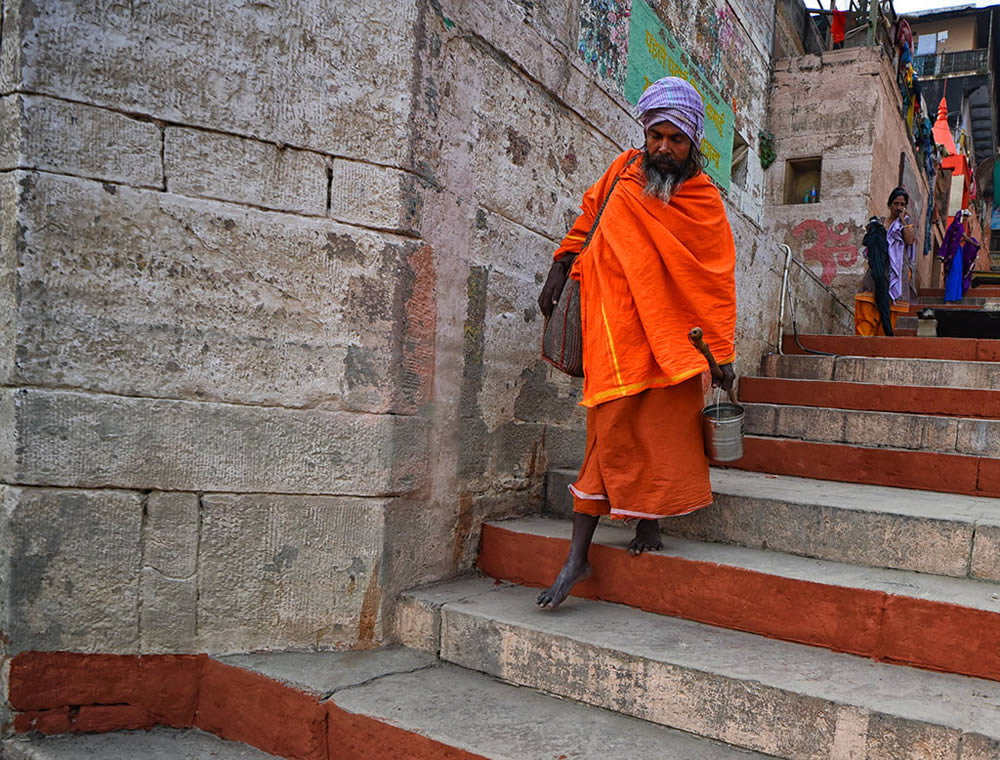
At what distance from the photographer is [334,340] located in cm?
280

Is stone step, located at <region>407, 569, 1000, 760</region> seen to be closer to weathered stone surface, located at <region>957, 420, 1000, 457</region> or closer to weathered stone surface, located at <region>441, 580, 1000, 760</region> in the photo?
weathered stone surface, located at <region>441, 580, 1000, 760</region>

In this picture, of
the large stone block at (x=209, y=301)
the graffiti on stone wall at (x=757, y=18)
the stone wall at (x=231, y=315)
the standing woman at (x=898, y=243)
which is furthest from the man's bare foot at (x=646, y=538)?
the standing woman at (x=898, y=243)

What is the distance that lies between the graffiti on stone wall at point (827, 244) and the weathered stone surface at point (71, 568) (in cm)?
1028

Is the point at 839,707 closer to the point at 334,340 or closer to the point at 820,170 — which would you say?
the point at 334,340

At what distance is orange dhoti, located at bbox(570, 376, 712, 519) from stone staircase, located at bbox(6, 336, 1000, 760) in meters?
0.21

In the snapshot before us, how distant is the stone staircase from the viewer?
2.11m

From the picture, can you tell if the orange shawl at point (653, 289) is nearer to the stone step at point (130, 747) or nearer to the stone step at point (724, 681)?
the stone step at point (724, 681)

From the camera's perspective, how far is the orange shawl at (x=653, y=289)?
108 inches

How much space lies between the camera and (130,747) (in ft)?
8.21

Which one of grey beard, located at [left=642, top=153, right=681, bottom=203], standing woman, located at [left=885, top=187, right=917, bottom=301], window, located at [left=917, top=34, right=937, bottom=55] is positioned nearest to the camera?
grey beard, located at [left=642, top=153, right=681, bottom=203]

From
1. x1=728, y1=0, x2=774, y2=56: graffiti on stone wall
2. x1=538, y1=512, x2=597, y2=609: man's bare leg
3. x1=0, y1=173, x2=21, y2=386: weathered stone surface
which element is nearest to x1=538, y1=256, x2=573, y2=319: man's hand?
x1=538, y1=512, x2=597, y2=609: man's bare leg

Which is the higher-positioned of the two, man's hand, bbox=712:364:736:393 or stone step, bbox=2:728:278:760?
man's hand, bbox=712:364:736:393

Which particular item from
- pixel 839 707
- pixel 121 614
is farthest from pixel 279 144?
pixel 839 707

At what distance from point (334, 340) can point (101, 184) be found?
3.06ft
